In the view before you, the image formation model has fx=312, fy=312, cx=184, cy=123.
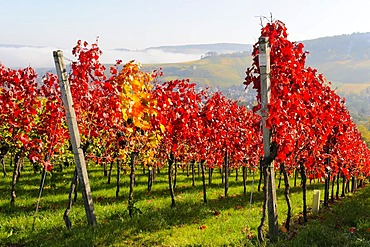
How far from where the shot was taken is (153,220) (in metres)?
10.4

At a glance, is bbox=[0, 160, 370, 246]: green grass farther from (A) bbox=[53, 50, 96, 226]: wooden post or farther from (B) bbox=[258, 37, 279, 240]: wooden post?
(A) bbox=[53, 50, 96, 226]: wooden post

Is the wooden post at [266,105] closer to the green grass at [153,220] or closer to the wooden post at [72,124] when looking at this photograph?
the green grass at [153,220]

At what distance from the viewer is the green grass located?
802cm

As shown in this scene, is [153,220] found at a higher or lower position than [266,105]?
lower

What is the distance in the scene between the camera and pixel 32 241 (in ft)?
26.9

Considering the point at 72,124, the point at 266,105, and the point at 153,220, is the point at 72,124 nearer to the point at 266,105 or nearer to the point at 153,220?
the point at 153,220

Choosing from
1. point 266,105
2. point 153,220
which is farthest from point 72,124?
point 266,105

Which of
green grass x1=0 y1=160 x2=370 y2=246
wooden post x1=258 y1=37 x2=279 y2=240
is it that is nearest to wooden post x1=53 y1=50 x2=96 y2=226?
green grass x1=0 y1=160 x2=370 y2=246

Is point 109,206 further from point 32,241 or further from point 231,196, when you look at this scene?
point 231,196

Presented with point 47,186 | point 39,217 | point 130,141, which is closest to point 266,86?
point 130,141

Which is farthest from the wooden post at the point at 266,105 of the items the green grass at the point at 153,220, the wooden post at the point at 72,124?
the wooden post at the point at 72,124

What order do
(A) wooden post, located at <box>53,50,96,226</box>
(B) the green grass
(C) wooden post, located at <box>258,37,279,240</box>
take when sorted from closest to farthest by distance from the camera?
(C) wooden post, located at <box>258,37,279,240</box>, (A) wooden post, located at <box>53,50,96,226</box>, (B) the green grass

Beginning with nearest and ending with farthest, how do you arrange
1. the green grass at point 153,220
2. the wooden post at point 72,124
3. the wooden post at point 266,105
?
the wooden post at point 266,105
the wooden post at point 72,124
the green grass at point 153,220

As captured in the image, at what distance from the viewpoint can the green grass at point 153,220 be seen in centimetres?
802
